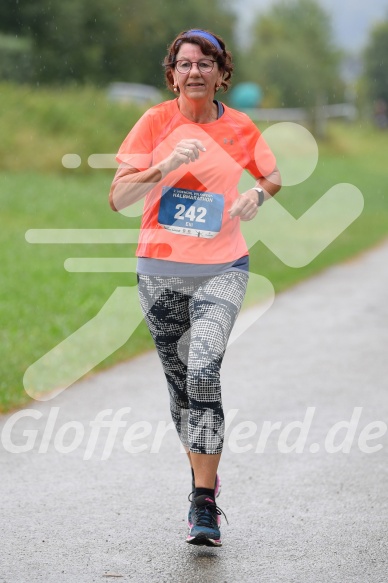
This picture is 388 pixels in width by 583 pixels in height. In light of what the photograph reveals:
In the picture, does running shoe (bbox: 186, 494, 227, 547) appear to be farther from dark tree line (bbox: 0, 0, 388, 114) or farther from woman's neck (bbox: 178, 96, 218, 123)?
dark tree line (bbox: 0, 0, 388, 114)

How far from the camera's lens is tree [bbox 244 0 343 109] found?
72.9 m

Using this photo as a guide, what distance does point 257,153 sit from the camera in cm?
507

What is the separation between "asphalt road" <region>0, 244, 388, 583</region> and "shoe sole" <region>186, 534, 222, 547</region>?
33mm

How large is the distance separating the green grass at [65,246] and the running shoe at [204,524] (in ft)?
10.3

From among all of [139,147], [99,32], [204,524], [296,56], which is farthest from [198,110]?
[296,56]

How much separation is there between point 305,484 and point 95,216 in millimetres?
16090

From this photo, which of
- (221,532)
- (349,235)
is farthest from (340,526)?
(349,235)

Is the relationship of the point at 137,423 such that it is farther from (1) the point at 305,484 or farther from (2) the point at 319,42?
(2) the point at 319,42

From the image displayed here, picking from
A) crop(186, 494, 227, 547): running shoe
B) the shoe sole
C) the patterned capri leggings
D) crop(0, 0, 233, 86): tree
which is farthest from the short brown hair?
crop(0, 0, 233, 86): tree

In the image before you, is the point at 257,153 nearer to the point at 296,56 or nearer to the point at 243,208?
the point at 243,208

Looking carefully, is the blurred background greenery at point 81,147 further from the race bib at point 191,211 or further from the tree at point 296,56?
the race bib at point 191,211

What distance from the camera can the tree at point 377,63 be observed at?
11044cm

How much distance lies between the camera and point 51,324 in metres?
11.4

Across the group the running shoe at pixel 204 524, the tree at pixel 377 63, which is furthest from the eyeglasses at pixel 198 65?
the tree at pixel 377 63
